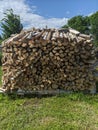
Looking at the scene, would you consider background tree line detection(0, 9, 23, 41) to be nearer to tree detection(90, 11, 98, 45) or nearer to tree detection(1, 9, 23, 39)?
tree detection(1, 9, 23, 39)

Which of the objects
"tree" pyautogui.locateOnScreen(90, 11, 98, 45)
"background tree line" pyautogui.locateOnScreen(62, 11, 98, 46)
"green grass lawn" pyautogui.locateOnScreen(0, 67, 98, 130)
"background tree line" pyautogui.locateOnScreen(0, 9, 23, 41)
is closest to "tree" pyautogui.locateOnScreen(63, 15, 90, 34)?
"background tree line" pyautogui.locateOnScreen(62, 11, 98, 46)

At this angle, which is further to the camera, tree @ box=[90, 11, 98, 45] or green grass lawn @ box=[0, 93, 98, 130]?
tree @ box=[90, 11, 98, 45]

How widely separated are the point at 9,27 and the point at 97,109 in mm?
20833

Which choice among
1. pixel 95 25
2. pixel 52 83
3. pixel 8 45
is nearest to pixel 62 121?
pixel 52 83

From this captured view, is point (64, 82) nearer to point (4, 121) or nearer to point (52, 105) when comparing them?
point (52, 105)

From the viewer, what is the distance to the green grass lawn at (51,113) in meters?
5.60

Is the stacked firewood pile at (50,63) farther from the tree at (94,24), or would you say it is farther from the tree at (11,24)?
the tree at (94,24)

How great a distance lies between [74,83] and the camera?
763 cm

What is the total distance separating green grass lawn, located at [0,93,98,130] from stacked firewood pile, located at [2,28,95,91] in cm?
38

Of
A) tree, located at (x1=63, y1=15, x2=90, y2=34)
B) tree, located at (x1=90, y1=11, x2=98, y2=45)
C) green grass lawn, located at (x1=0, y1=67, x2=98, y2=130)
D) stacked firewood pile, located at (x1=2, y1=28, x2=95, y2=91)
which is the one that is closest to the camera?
green grass lawn, located at (x1=0, y1=67, x2=98, y2=130)

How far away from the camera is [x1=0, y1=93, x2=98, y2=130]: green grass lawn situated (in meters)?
5.60

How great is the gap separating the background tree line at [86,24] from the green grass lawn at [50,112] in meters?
40.4

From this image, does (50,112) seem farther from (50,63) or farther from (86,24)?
(86,24)

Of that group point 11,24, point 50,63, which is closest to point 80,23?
point 11,24
